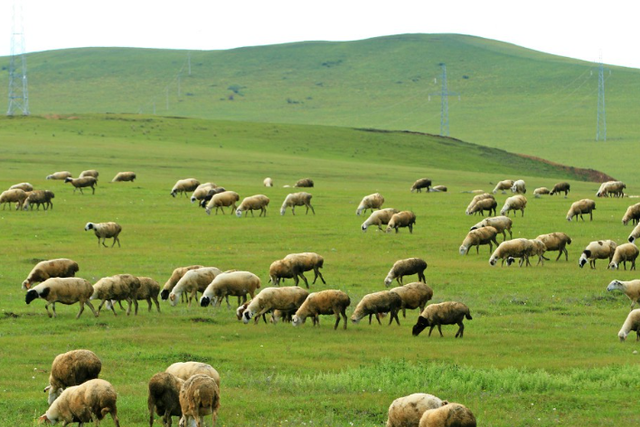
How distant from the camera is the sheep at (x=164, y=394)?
1328 cm

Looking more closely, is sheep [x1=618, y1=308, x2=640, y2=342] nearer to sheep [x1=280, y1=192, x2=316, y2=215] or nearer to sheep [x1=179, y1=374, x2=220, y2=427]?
sheep [x1=179, y1=374, x2=220, y2=427]

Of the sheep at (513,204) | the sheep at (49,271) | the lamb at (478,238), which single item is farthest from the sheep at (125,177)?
the sheep at (49,271)

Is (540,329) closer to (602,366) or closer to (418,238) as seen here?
(602,366)

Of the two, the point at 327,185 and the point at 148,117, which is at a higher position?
the point at 148,117

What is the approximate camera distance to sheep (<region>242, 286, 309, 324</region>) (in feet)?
70.3

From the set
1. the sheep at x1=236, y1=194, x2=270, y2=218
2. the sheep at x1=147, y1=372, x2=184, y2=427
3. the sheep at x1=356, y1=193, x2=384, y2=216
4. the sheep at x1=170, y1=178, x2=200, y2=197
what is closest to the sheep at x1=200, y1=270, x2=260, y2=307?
the sheep at x1=147, y1=372, x2=184, y2=427

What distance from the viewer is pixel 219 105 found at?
5994 inches

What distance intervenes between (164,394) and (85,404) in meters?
1.08

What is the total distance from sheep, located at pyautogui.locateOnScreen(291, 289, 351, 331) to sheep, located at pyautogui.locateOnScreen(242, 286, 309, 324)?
560 millimetres

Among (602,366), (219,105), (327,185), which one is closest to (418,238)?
(602,366)

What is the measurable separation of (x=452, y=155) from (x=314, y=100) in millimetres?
65859

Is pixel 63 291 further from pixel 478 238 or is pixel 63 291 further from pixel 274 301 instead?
pixel 478 238

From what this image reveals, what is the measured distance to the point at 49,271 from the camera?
24.8 metres

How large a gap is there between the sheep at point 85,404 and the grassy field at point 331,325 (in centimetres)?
82
